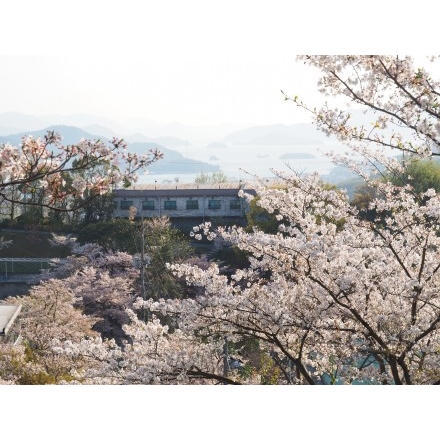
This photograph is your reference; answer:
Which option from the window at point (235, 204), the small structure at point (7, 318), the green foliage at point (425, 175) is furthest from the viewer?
A: the green foliage at point (425, 175)

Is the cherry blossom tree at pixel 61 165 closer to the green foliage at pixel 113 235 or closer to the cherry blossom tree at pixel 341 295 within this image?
the cherry blossom tree at pixel 341 295

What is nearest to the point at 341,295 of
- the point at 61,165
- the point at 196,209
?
the point at 61,165

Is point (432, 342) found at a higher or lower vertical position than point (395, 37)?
lower

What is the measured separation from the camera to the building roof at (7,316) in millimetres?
5004

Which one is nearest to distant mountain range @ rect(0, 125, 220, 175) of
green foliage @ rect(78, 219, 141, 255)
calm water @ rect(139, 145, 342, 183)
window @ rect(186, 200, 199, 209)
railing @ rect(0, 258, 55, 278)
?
calm water @ rect(139, 145, 342, 183)

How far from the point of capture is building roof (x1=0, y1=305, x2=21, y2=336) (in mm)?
5004

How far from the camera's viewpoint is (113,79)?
189 inches

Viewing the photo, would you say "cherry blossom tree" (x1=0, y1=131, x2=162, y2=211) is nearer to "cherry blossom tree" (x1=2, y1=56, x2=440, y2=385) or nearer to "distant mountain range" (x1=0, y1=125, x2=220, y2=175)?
"cherry blossom tree" (x1=2, y1=56, x2=440, y2=385)

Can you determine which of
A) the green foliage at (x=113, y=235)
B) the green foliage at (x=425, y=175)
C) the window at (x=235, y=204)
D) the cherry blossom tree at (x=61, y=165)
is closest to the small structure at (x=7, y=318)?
the green foliage at (x=113, y=235)

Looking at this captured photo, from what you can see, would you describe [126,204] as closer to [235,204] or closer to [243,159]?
[235,204]

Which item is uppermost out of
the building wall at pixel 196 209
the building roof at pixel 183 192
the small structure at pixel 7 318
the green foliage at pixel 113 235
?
the building roof at pixel 183 192
